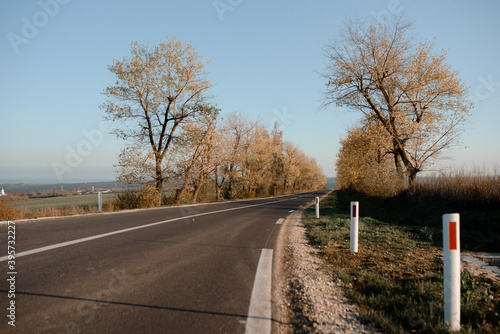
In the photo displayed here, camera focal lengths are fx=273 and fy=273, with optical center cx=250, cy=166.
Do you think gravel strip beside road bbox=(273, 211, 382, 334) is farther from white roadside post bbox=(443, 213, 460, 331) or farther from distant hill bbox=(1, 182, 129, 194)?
distant hill bbox=(1, 182, 129, 194)

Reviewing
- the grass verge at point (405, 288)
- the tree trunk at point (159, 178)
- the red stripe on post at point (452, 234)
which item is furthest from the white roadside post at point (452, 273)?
the tree trunk at point (159, 178)

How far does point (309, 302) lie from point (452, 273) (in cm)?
148

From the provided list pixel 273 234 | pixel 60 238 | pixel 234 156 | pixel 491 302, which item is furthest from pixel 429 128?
pixel 234 156

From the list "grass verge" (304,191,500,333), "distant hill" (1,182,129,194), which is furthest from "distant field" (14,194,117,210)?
"grass verge" (304,191,500,333)

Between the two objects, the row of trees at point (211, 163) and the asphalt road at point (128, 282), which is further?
the row of trees at point (211, 163)

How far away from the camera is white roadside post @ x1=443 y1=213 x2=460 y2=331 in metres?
2.47

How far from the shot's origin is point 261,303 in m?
3.12

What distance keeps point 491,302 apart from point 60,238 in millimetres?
7219

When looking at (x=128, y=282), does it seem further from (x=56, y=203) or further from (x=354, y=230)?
(x=56, y=203)

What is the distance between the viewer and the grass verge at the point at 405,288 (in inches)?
102

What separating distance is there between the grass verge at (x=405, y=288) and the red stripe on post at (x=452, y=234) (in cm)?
68

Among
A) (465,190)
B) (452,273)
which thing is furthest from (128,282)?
(465,190)

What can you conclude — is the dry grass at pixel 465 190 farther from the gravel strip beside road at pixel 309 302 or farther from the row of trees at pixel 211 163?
the row of trees at pixel 211 163

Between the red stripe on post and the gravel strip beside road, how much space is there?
1.07 metres
